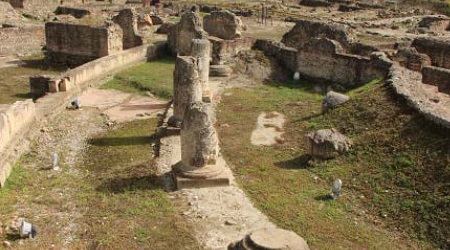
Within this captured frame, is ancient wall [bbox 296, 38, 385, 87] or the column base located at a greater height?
ancient wall [bbox 296, 38, 385, 87]

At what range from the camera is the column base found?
12.6 m

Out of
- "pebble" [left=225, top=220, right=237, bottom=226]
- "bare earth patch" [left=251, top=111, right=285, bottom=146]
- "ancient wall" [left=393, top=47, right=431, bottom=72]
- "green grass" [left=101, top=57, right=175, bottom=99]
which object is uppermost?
"ancient wall" [left=393, top=47, right=431, bottom=72]

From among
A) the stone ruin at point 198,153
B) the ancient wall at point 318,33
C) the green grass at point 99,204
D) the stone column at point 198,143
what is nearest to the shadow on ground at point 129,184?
the green grass at point 99,204

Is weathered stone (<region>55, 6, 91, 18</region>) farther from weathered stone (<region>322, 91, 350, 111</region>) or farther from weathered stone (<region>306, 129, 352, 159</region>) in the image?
weathered stone (<region>306, 129, 352, 159</region>)

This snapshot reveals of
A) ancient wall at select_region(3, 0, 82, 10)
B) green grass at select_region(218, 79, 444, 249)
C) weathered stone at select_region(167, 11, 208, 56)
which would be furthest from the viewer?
ancient wall at select_region(3, 0, 82, 10)

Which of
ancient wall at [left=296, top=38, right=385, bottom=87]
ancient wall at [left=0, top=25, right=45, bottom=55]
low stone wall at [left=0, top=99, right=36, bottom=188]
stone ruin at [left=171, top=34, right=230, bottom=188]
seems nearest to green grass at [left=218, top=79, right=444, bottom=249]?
stone ruin at [left=171, top=34, right=230, bottom=188]

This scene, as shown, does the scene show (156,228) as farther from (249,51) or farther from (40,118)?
(249,51)

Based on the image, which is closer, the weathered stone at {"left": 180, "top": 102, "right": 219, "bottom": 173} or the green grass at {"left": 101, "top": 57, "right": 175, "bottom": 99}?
the weathered stone at {"left": 180, "top": 102, "right": 219, "bottom": 173}

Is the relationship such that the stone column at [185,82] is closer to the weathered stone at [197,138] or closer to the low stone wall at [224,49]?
the weathered stone at [197,138]

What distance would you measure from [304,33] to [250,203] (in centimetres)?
1632

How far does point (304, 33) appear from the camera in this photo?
26.8 meters

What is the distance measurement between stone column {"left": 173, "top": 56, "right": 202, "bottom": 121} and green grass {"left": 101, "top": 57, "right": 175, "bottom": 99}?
4.60m

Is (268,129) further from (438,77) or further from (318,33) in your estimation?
(318,33)

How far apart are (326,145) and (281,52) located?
11.7 m
